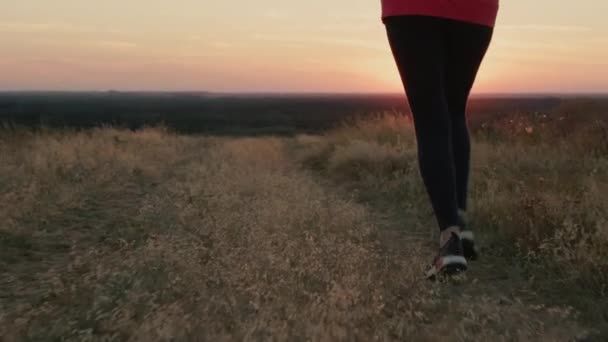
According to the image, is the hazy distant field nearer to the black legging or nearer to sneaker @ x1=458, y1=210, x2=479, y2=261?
sneaker @ x1=458, y1=210, x2=479, y2=261

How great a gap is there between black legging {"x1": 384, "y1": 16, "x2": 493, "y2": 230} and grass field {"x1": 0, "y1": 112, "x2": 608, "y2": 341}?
0.39 m

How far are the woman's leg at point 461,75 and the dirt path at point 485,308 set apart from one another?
1.23 ft

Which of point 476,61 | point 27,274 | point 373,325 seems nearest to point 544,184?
point 476,61

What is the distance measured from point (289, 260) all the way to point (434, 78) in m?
1.00

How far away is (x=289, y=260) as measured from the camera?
270cm

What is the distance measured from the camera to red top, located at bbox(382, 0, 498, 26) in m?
2.51

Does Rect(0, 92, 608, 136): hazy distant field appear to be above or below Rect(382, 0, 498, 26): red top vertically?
below

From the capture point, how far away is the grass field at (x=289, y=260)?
6.91 feet

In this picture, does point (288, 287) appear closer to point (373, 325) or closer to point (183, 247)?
point (373, 325)

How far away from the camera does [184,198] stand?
4.54 meters

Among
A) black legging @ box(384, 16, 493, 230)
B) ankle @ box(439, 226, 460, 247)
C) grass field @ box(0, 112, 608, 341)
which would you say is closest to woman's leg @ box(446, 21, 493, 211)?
black legging @ box(384, 16, 493, 230)

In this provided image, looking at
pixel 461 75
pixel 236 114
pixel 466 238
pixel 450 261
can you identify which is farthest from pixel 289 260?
pixel 236 114

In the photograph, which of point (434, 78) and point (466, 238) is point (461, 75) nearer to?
point (434, 78)

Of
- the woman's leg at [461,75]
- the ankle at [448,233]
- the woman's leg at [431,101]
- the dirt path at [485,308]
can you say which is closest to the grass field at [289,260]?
the dirt path at [485,308]
